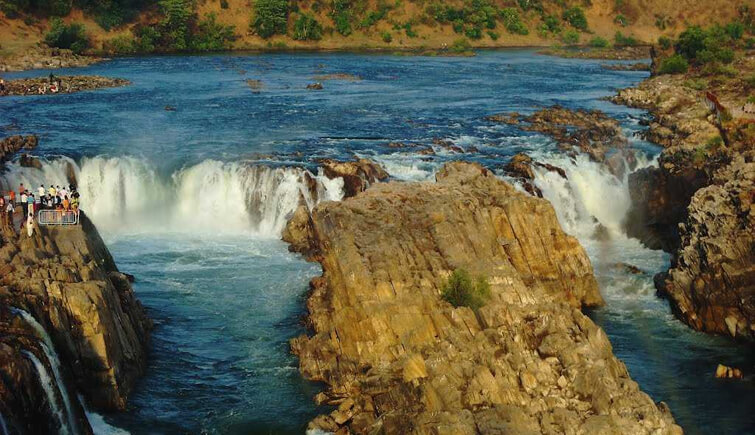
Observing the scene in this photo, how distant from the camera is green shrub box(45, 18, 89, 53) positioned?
364 feet

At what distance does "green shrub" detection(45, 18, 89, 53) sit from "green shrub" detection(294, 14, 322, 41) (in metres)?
29.7

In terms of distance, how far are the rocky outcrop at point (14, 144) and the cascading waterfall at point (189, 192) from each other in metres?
2.92

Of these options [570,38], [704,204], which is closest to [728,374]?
[704,204]

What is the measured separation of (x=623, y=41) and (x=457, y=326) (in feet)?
404

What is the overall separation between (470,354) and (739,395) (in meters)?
10.3

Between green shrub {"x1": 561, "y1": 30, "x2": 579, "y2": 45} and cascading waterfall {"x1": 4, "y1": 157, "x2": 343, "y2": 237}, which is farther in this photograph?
green shrub {"x1": 561, "y1": 30, "x2": 579, "y2": 45}

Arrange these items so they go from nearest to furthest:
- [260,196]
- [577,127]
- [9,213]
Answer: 1. [9,213]
2. [260,196]
3. [577,127]

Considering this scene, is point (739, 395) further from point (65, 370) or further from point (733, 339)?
point (65, 370)

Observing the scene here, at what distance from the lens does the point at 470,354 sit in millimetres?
30250

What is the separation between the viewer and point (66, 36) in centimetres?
11281

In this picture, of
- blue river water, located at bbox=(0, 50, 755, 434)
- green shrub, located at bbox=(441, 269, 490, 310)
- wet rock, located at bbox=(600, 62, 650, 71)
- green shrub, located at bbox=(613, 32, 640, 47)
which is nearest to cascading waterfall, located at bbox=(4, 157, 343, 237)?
blue river water, located at bbox=(0, 50, 755, 434)

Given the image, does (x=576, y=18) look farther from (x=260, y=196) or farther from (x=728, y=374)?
(x=728, y=374)

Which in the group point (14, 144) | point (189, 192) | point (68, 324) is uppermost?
point (14, 144)

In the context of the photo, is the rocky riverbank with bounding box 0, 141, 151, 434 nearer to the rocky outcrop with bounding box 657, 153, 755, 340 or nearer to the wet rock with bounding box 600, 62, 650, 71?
the rocky outcrop with bounding box 657, 153, 755, 340
